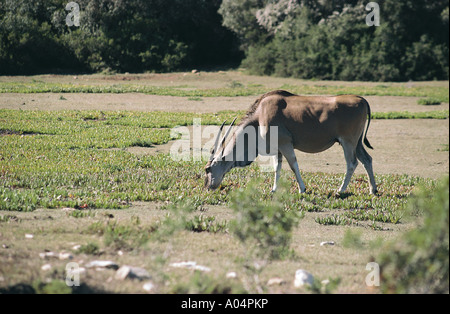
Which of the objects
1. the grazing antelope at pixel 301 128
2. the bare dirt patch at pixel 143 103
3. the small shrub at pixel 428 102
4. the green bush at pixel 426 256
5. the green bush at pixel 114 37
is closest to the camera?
the green bush at pixel 426 256

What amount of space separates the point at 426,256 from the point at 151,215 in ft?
18.2

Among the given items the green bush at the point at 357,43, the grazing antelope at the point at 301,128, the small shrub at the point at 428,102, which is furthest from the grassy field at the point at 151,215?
the green bush at the point at 357,43

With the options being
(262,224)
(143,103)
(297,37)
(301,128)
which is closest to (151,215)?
(262,224)

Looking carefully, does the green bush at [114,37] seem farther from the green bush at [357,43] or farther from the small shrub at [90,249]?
the small shrub at [90,249]

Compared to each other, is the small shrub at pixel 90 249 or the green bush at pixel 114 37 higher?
the green bush at pixel 114 37

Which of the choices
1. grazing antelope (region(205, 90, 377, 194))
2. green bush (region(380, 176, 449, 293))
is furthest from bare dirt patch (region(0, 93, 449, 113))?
green bush (region(380, 176, 449, 293))

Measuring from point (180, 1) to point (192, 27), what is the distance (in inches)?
166

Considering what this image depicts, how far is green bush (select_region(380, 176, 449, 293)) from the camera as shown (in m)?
5.50

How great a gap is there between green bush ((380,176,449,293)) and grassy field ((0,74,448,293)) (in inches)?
16.6

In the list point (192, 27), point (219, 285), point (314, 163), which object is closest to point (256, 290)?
point (219, 285)

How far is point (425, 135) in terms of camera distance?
73.2 feet

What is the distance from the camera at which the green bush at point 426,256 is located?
18.0ft

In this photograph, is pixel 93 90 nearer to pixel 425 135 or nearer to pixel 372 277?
pixel 425 135

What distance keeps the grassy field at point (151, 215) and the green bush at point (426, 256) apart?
421 mm
